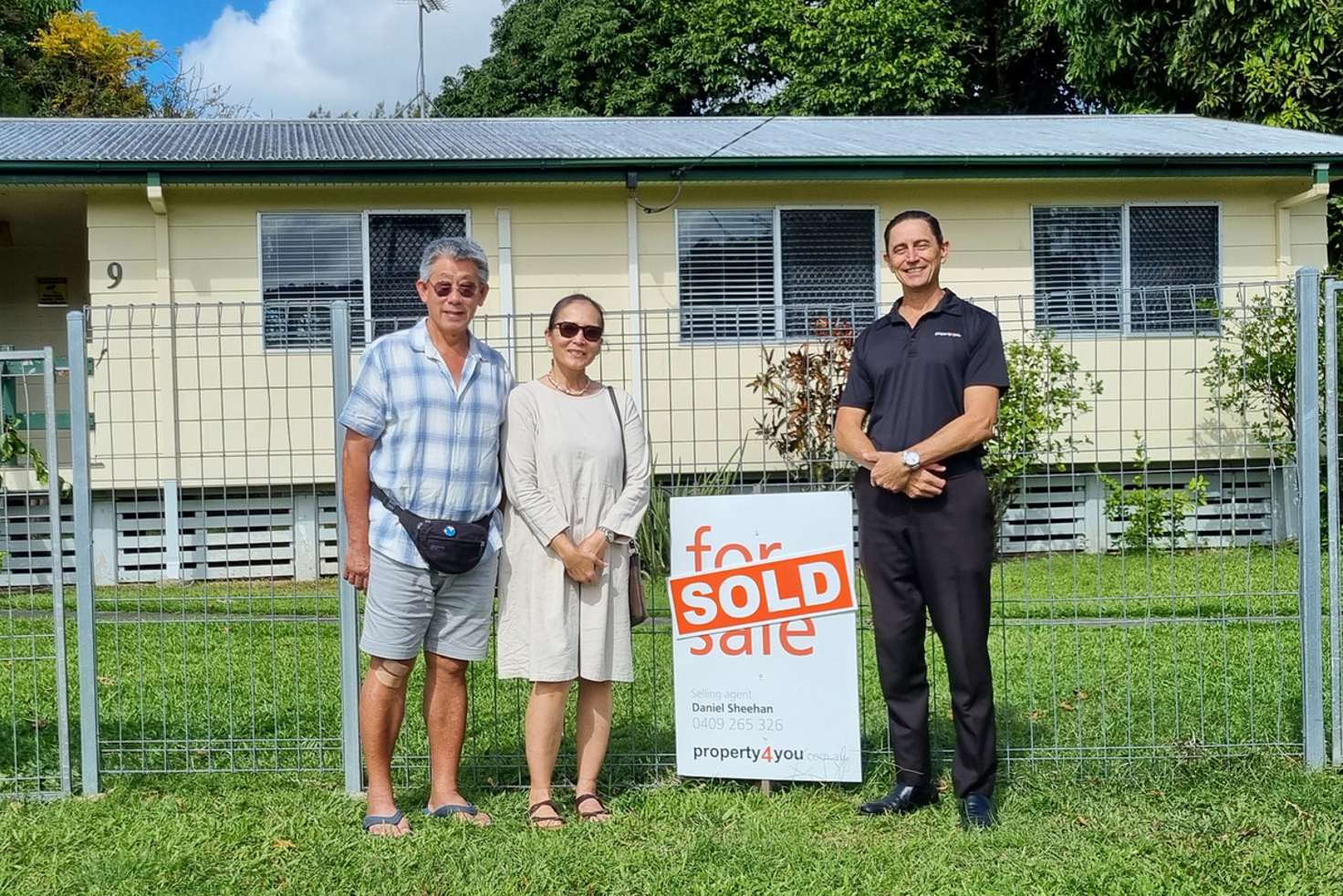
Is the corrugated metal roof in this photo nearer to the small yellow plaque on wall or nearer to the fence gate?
the small yellow plaque on wall

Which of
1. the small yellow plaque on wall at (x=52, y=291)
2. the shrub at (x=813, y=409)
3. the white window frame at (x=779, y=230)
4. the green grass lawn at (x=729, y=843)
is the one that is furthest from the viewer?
the small yellow plaque on wall at (x=52, y=291)

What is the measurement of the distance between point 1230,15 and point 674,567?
13.2 metres

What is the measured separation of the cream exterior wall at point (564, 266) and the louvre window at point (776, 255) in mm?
123

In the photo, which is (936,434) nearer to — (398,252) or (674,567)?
Result: (674,567)

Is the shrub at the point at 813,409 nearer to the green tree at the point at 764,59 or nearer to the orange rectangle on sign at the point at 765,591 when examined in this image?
the orange rectangle on sign at the point at 765,591

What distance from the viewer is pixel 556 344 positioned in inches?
176

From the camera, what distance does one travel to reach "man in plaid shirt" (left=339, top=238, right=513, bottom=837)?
4.34 meters

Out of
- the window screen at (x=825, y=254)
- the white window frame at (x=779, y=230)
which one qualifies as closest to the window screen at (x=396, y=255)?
the white window frame at (x=779, y=230)

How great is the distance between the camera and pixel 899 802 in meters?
4.60

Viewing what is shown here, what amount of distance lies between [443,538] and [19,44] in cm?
2562

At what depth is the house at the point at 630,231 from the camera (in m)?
Answer: 10.1

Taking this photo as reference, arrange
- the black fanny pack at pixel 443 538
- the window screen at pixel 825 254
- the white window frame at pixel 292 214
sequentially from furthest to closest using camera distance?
the window screen at pixel 825 254
the white window frame at pixel 292 214
the black fanny pack at pixel 443 538

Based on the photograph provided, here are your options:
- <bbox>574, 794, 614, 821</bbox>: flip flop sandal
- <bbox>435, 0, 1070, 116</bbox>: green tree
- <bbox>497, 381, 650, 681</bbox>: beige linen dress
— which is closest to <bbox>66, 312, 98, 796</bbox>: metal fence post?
<bbox>497, 381, 650, 681</bbox>: beige linen dress

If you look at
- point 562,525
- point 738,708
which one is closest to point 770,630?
point 738,708
